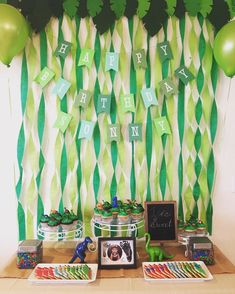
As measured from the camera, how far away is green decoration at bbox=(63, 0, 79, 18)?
6.15 ft

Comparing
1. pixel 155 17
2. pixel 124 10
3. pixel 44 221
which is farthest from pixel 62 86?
pixel 44 221

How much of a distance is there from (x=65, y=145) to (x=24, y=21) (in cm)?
71

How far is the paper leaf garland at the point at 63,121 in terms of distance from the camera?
1921 millimetres

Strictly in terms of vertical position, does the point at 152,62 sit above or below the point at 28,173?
above

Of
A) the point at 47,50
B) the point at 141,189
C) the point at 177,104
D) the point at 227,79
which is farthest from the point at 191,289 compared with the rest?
the point at 47,50

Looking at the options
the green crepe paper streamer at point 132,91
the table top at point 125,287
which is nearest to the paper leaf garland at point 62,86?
the green crepe paper streamer at point 132,91

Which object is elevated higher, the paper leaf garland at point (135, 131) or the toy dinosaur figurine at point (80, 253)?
the paper leaf garland at point (135, 131)

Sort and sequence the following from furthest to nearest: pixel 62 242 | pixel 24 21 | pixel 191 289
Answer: pixel 62 242 < pixel 24 21 < pixel 191 289

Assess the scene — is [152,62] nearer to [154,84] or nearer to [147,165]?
[154,84]

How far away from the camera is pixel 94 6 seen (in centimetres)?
188

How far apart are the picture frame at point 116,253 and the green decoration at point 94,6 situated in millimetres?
1244

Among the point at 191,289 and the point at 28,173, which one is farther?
the point at 28,173

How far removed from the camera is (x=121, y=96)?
6.34 ft

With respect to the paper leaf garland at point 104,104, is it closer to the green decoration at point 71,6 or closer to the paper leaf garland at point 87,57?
the paper leaf garland at point 87,57
